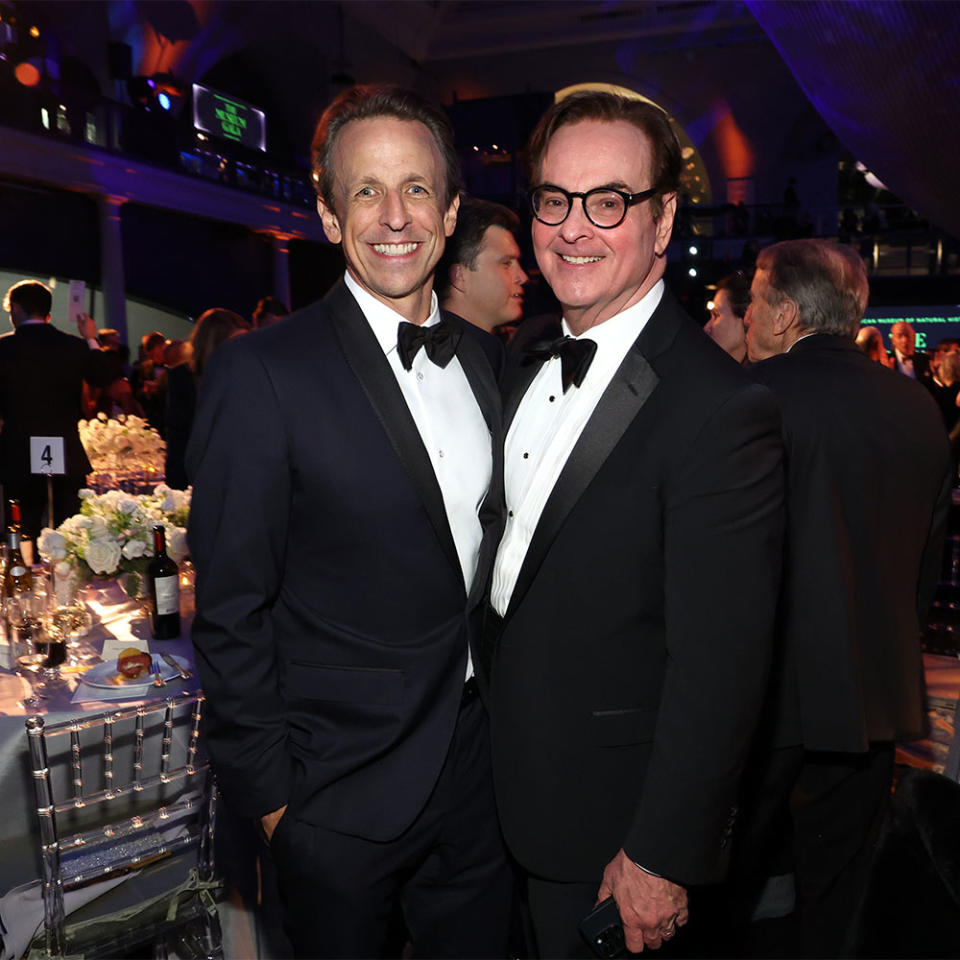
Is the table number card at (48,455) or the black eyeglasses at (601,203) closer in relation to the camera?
the black eyeglasses at (601,203)

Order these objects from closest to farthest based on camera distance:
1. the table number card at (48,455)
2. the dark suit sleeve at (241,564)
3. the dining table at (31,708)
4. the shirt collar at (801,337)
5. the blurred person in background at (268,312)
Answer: the dark suit sleeve at (241,564), the dining table at (31,708), the shirt collar at (801,337), the table number card at (48,455), the blurred person in background at (268,312)

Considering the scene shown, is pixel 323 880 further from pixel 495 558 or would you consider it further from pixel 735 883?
pixel 735 883

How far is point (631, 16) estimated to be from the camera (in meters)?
19.2

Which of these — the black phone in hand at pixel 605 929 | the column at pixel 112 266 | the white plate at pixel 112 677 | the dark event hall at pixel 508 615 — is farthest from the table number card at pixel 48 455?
the column at pixel 112 266

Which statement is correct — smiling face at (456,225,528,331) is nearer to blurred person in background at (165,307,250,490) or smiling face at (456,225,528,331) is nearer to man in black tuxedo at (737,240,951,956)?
man in black tuxedo at (737,240,951,956)

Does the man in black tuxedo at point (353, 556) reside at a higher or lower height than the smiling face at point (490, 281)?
lower

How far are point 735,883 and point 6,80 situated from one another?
36.0 feet

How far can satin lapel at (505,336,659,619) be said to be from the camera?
141 centimetres

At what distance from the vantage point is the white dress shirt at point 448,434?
64.9 inches

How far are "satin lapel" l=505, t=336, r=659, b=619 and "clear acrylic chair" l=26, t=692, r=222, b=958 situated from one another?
100 cm

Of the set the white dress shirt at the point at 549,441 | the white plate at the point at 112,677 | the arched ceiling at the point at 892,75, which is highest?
the arched ceiling at the point at 892,75

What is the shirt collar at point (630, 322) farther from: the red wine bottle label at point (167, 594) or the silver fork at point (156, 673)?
the red wine bottle label at point (167, 594)

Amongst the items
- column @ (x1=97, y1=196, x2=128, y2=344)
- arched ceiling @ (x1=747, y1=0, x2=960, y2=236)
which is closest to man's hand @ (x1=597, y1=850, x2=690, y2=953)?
arched ceiling @ (x1=747, y1=0, x2=960, y2=236)

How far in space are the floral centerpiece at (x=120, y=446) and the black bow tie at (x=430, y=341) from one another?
282 centimetres
